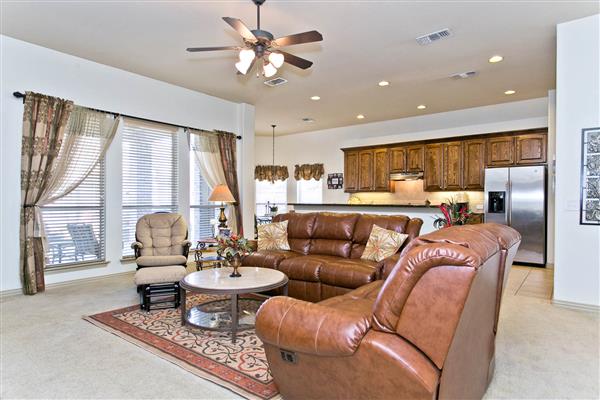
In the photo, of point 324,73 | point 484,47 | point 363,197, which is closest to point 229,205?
point 324,73

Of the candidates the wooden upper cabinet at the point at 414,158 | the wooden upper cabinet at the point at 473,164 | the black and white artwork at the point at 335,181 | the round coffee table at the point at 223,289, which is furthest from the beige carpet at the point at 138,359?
the black and white artwork at the point at 335,181

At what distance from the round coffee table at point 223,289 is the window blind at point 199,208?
9.35ft

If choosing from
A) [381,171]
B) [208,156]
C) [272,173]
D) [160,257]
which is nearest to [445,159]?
[381,171]

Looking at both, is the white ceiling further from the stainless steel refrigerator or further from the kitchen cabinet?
the stainless steel refrigerator

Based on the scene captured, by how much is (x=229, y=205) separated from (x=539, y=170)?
18.0 feet

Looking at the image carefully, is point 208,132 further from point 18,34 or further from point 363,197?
point 363,197

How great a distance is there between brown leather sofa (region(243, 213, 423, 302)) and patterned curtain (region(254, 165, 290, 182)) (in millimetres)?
5296

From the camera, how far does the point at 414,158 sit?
306 inches

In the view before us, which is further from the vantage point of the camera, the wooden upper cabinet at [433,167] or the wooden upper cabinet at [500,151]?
the wooden upper cabinet at [433,167]

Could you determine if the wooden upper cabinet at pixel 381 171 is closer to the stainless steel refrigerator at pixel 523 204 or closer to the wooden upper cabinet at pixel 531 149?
the stainless steel refrigerator at pixel 523 204

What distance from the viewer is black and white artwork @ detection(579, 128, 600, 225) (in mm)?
3711

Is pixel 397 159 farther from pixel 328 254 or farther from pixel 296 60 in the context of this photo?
pixel 296 60

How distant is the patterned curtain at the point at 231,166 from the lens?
261 inches

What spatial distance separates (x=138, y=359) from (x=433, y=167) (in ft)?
21.7
